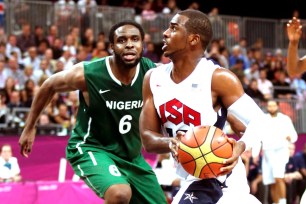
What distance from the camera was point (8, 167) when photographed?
12.2 meters

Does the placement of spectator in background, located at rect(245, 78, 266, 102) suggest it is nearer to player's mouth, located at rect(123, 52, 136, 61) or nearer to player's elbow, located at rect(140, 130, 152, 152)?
player's mouth, located at rect(123, 52, 136, 61)

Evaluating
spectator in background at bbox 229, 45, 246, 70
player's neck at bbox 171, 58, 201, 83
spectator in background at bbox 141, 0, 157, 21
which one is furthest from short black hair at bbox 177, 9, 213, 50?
spectator in background at bbox 141, 0, 157, 21

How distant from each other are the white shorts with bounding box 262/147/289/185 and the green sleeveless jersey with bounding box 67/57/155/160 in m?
6.58

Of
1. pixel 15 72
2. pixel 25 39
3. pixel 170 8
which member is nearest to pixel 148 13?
pixel 170 8

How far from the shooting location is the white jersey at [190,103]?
584cm

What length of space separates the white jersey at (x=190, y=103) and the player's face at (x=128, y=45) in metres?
1.56

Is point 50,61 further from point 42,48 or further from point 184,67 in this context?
point 184,67

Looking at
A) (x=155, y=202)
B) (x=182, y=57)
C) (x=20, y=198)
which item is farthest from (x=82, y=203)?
(x=182, y=57)

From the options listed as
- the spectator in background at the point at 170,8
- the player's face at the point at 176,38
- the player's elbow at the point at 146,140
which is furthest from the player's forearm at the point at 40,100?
the spectator in background at the point at 170,8

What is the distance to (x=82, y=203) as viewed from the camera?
11.1 m

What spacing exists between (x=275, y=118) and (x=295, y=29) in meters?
7.38

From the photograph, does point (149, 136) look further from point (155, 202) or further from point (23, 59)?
point (23, 59)

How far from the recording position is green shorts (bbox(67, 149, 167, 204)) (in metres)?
7.39

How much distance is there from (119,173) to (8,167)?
513 cm
